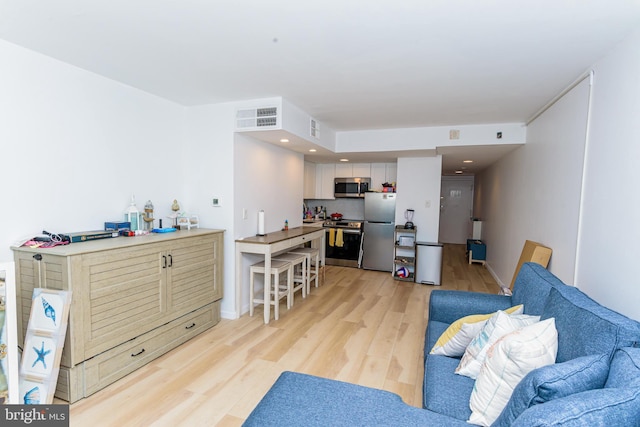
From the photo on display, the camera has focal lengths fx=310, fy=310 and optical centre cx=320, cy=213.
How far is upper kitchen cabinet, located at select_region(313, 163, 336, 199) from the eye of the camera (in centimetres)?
643

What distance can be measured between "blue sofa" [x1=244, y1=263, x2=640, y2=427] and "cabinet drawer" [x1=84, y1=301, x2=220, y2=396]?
1.56m

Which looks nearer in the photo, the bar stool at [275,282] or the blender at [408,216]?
the bar stool at [275,282]

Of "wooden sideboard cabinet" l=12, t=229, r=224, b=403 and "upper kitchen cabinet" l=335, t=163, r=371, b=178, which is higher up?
"upper kitchen cabinet" l=335, t=163, r=371, b=178

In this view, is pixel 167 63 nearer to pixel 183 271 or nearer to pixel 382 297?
pixel 183 271

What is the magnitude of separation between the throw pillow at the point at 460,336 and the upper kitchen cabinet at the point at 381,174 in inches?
168

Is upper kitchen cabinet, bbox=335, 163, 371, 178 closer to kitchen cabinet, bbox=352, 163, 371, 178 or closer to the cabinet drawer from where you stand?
kitchen cabinet, bbox=352, 163, 371, 178

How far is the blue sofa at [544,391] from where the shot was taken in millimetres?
866

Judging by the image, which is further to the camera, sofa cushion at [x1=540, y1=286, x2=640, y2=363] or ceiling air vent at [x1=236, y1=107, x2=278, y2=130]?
ceiling air vent at [x1=236, y1=107, x2=278, y2=130]

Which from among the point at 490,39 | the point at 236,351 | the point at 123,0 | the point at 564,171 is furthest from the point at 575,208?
the point at 123,0

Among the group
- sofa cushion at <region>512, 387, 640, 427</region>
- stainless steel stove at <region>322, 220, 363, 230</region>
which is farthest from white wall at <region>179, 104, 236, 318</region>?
sofa cushion at <region>512, 387, 640, 427</region>

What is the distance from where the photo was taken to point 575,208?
2.47 meters

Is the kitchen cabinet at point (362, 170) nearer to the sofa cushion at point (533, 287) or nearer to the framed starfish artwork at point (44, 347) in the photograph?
the sofa cushion at point (533, 287)

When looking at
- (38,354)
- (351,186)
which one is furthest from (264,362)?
(351,186)

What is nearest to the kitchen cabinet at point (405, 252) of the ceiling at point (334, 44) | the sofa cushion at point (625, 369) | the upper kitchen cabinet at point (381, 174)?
the upper kitchen cabinet at point (381, 174)
